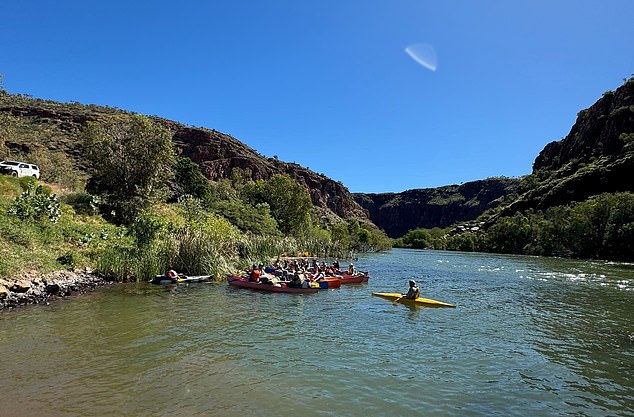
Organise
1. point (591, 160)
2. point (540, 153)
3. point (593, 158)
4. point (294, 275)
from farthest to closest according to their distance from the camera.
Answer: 1. point (540, 153)
2. point (591, 160)
3. point (593, 158)
4. point (294, 275)

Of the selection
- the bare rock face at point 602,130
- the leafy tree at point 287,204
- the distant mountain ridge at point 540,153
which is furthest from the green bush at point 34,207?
the bare rock face at point 602,130

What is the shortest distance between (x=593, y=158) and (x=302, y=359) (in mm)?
141110

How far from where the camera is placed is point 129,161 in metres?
33.7

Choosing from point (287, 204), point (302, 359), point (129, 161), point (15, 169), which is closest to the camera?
point (302, 359)

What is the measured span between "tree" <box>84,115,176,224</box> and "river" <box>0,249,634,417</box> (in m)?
15.1

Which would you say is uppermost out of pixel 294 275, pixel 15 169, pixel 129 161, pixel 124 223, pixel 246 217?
pixel 129 161

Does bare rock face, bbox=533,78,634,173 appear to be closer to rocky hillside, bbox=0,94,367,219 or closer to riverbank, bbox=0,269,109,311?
rocky hillside, bbox=0,94,367,219

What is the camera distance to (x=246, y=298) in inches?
818

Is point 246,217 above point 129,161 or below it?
below

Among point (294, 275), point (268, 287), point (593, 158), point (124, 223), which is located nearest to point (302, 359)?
point (268, 287)

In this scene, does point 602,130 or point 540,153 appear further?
point 540,153

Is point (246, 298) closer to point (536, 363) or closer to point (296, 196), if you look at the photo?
point (536, 363)

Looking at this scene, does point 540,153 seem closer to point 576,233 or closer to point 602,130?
point 602,130

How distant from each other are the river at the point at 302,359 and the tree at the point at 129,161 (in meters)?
15.1
